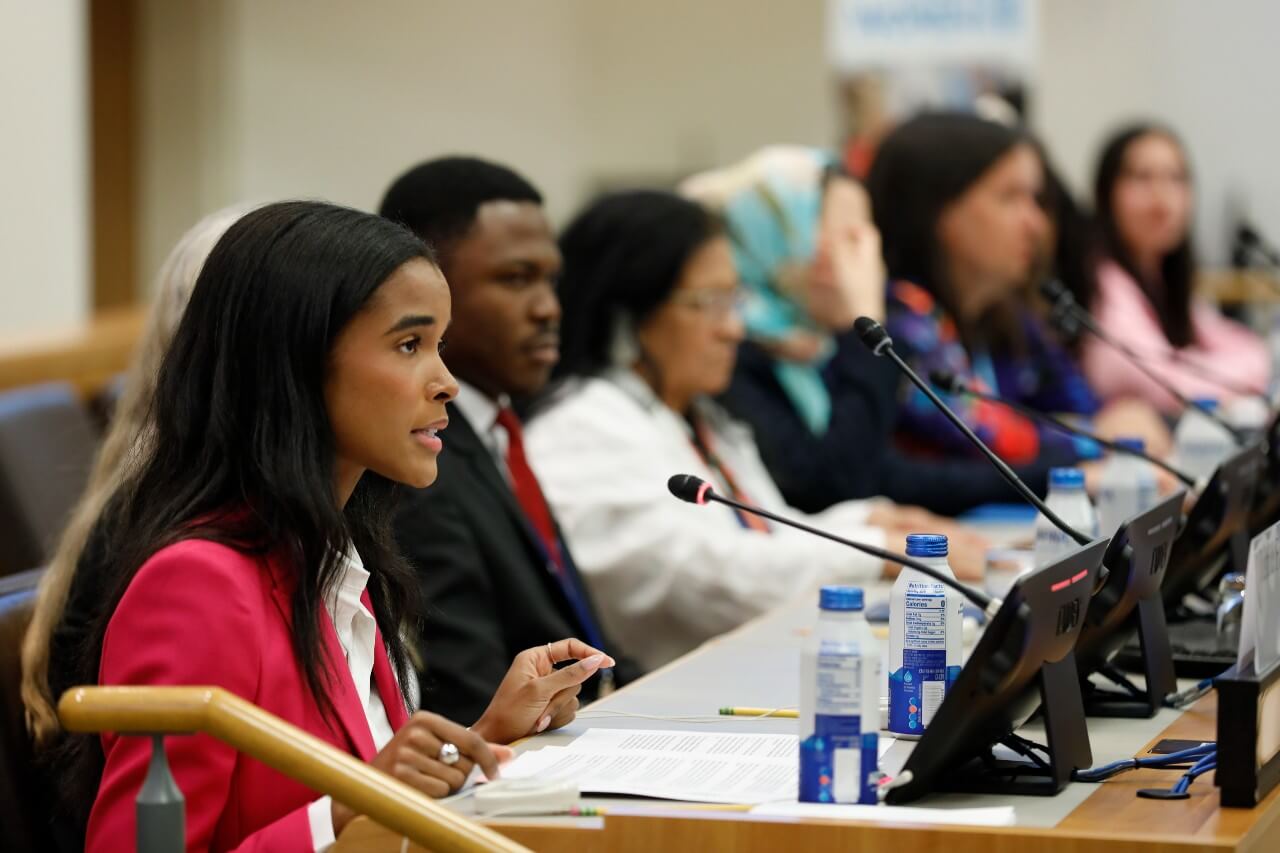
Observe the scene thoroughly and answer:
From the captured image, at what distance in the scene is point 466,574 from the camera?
2541 millimetres

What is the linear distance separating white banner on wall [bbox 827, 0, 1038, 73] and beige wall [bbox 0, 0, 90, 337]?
7.88 ft

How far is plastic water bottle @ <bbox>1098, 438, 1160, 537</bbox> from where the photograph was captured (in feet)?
10.2

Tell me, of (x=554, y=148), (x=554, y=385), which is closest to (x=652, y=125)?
(x=554, y=148)

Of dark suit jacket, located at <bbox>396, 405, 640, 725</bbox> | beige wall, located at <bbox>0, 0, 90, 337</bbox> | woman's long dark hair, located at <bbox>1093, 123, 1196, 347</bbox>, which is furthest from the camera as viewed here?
woman's long dark hair, located at <bbox>1093, 123, 1196, 347</bbox>

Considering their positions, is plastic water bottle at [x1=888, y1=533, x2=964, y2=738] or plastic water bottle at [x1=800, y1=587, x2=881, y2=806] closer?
plastic water bottle at [x1=800, y1=587, x2=881, y2=806]

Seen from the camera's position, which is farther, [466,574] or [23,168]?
[23,168]

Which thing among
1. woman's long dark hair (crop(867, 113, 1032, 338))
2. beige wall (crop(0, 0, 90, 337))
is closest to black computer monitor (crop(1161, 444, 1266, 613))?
woman's long dark hair (crop(867, 113, 1032, 338))

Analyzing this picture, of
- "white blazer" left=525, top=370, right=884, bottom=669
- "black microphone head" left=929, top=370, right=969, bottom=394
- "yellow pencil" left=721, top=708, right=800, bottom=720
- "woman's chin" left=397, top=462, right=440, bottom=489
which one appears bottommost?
"white blazer" left=525, top=370, right=884, bottom=669

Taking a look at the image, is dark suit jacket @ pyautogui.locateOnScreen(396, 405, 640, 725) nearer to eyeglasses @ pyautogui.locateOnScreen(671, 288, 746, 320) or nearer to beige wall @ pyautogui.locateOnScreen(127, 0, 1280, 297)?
eyeglasses @ pyautogui.locateOnScreen(671, 288, 746, 320)

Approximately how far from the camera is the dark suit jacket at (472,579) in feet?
8.20

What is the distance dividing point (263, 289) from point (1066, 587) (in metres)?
0.81

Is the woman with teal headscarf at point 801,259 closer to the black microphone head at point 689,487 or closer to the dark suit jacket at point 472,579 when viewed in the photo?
the dark suit jacket at point 472,579

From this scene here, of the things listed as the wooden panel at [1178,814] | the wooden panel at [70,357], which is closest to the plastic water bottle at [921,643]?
the wooden panel at [1178,814]

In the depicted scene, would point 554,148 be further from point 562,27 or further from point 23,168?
point 23,168
